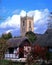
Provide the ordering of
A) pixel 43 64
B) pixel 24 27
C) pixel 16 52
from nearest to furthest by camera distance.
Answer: pixel 43 64
pixel 16 52
pixel 24 27

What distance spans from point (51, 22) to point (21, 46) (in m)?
25.9

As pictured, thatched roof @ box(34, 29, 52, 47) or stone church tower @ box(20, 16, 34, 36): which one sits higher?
stone church tower @ box(20, 16, 34, 36)

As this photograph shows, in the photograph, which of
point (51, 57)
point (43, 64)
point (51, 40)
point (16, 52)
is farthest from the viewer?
point (16, 52)

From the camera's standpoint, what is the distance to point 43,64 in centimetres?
3681

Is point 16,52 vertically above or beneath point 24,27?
beneath

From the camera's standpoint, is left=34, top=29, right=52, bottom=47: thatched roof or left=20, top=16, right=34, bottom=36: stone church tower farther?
left=20, top=16, right=34, bottom=36: stone church tower

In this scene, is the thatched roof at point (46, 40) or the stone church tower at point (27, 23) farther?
the stone church tower at point (27, 23)

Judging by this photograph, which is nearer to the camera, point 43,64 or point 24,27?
point 43,64

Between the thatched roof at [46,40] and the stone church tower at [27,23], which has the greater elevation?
the stone church tower at [27,23]

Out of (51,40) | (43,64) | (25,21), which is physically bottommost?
(43,64)

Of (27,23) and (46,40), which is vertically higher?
(27,23)

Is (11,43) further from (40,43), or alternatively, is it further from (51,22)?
(51,22)

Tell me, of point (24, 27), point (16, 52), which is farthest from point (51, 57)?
point (24, 27)

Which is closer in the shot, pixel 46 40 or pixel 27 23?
pixel 46 40
